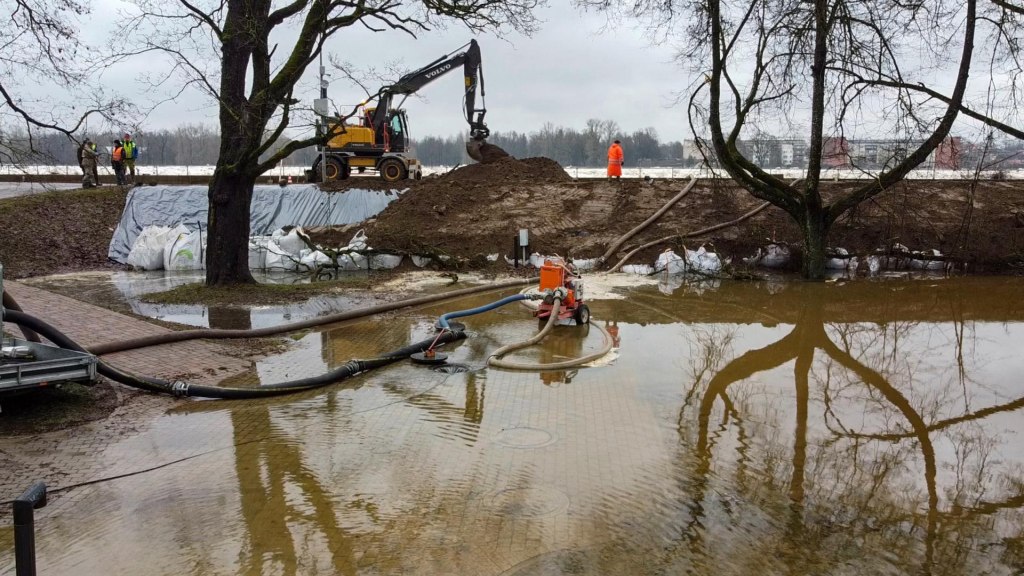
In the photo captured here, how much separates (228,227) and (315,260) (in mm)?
4180

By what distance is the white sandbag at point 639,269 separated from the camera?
16547 millimetres

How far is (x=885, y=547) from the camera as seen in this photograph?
→ 14.1 feet

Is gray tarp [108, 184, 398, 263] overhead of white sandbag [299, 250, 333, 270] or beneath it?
overhead

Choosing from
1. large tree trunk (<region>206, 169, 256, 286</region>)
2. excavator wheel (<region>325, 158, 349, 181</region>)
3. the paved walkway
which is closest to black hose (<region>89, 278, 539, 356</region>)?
the paved walkway

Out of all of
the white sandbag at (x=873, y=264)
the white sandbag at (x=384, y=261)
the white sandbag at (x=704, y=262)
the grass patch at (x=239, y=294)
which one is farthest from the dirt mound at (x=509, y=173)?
the white sandbag at (x=873, y=264)

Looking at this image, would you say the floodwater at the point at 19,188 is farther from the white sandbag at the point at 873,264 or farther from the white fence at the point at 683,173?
the white sandbag at the point at 873,264

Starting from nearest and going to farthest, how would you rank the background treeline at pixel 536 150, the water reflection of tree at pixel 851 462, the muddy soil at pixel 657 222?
1. the water reflection of tree at pixel 851 462
2. the muddy soil at pixel 657 222
3. the background treeline at pixel 536 150

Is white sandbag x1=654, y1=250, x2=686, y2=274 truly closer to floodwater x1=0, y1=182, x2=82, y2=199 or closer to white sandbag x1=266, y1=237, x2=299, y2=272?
white sandbag x1=266, y1=237, x2=299, y2=272

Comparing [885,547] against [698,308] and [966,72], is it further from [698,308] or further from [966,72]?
[966,72]

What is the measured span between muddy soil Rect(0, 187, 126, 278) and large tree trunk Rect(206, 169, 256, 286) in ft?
18.9

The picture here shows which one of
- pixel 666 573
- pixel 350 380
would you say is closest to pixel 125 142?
pixel 350 380

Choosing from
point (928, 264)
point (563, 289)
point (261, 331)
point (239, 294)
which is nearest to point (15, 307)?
point (261, 331)

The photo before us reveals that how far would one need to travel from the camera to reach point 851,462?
5.59m

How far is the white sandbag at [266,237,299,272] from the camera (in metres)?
17.5
